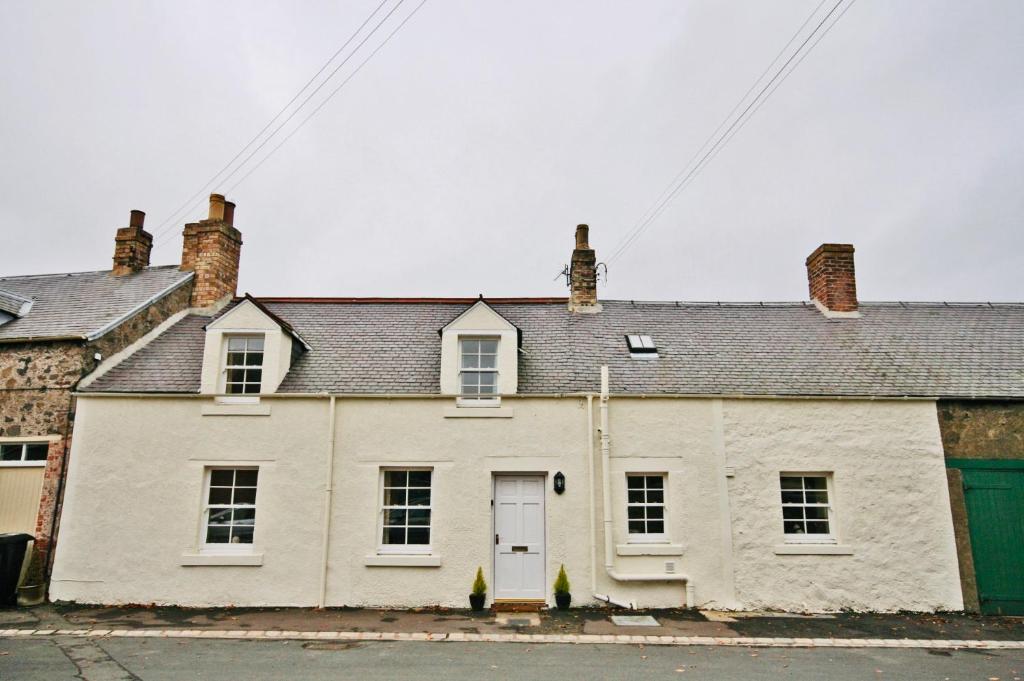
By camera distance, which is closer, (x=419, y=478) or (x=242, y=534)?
(x=242, y=534)

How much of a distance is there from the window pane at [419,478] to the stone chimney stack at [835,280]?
10575 mm

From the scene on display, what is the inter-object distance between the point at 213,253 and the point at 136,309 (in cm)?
256

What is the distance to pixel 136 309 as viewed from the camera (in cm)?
1388

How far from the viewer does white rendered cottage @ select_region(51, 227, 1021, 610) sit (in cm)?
1161

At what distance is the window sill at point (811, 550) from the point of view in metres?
11.7

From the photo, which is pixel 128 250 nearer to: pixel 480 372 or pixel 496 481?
pixel 480 372

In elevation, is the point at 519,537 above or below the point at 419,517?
below

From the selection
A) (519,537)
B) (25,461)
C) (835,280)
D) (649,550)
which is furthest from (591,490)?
(25,461)

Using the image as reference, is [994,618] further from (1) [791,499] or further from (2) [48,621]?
(2) [48,621]

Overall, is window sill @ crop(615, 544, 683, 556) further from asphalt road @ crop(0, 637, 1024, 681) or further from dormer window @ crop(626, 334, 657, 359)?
dormer window @ crop(626, 334, 657, 359)

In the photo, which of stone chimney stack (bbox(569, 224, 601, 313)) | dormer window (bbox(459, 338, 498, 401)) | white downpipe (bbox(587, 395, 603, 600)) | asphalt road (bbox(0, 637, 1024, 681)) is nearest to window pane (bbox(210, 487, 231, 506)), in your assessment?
asphalt road (bbox(0, 637, 1024, 681))

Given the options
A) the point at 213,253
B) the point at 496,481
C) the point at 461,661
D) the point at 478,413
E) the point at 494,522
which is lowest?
the point at 461,661

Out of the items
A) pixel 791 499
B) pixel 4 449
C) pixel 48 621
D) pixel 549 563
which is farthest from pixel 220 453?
pixel 791 499

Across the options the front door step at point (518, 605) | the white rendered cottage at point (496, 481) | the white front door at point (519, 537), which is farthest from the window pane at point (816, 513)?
the front door step at point (518, 605)
